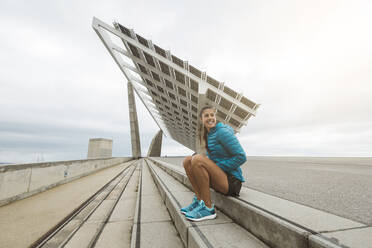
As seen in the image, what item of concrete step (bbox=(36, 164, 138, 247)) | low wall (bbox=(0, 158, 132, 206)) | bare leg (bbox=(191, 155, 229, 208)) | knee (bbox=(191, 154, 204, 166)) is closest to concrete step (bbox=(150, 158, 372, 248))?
bare leg (bbox=(191, 155, 229, 208))

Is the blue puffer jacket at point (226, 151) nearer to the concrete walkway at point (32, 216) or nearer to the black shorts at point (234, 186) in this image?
the black shorts at point (234, 186)

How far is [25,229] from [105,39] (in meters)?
17.5

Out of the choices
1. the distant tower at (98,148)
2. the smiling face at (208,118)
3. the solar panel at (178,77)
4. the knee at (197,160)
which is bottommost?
the knee at (197,160)

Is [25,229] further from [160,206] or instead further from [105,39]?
[105,39]

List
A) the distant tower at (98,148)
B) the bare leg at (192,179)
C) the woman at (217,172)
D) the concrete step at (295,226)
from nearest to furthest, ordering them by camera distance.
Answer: the concrete step at (295,226), the woman at (217,172), the bare leg at (192,179), the distant tower at (98,148)

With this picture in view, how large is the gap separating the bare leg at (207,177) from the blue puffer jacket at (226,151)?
0.30 feet

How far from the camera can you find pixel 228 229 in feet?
4.20

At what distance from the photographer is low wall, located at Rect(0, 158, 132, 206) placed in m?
2.85

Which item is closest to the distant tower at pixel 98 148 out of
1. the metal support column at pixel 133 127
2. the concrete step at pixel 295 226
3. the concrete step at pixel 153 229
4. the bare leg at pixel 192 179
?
the metal support column at pixel 133 127

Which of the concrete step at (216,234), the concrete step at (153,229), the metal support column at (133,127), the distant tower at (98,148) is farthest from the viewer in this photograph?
the distant tower at (98,148)

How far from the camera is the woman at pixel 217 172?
151cm

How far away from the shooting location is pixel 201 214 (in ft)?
4.79

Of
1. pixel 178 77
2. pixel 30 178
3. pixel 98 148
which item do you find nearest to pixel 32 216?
pixel 30 178

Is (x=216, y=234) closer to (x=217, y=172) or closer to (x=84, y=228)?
(x=217, y=172)
